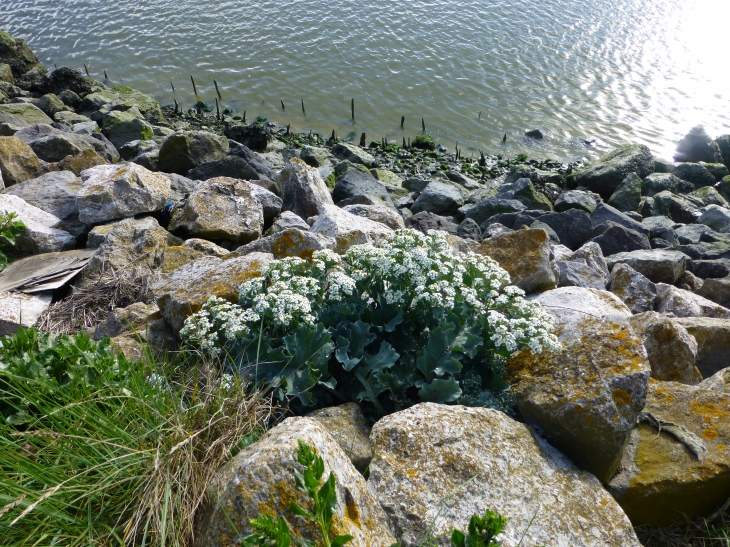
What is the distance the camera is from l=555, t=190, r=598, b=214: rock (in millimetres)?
13234

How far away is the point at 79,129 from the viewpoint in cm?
1536

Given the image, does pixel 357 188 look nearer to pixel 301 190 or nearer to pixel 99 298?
pixel 301 190

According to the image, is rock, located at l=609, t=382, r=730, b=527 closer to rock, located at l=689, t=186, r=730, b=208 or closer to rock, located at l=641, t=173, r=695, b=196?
rock, located at l=641, t=173, r=695, b=196

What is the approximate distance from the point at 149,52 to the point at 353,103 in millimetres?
8795

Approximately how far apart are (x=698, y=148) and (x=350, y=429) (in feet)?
59.6

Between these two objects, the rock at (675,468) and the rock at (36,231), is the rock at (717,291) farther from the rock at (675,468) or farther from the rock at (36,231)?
the rock at (36,231)

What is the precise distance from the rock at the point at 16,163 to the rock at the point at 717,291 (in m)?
9.38

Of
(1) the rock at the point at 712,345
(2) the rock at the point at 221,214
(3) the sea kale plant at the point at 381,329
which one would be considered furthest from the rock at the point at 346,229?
(1) the rock at the point at 712,345

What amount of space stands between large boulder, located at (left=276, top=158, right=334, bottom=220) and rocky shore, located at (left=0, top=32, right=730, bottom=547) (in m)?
0.03

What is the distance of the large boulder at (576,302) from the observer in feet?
14.2

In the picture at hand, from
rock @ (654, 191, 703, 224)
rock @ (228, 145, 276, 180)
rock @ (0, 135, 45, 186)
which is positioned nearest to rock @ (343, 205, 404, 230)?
rock @ (228, 145, 276, 180)

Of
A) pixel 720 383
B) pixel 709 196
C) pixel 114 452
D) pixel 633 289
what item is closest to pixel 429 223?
pixel 633 289

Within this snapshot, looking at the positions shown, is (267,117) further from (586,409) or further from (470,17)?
(586,409)

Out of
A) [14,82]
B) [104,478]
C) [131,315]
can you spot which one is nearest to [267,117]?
[14,82]
